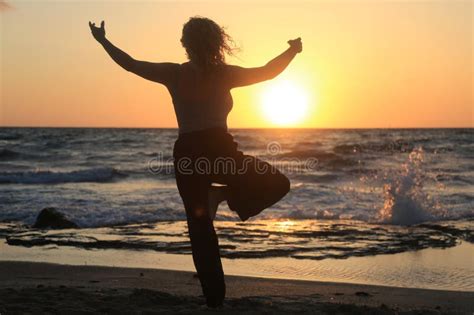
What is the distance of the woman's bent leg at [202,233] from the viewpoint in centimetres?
434

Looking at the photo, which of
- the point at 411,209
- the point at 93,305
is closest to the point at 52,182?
the point at 411,209

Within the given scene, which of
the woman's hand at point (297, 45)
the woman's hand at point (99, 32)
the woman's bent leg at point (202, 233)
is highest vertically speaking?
the woman's hand at point (99, 32)

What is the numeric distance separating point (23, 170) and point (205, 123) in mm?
24697

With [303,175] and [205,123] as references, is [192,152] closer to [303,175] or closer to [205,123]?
[205,123]

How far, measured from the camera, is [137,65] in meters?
4.08

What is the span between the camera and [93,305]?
493cm

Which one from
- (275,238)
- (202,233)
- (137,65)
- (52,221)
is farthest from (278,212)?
(137,65)

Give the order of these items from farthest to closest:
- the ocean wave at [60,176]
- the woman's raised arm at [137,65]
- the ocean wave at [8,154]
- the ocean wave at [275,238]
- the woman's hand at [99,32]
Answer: the ocean wave at [8,154] → the ocean wave at [60,176] → the ocean wave at [275,238] → the woman's hand at [99,32] → the woman's raised arm at [137,65]

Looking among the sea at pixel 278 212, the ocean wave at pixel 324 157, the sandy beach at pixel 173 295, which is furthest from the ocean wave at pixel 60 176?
the sandy beach at pixel 173 295

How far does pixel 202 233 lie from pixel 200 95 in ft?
3.21

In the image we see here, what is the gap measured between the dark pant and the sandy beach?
587 mm

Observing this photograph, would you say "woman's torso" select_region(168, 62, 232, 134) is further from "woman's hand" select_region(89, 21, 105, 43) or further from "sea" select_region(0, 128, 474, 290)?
"sea" select_region(0, 128, 474, 290)

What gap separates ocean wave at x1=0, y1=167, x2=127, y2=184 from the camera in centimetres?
2348

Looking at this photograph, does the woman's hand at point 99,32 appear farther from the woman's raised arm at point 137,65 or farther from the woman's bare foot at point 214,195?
the woman's bare foot at point 214,195
